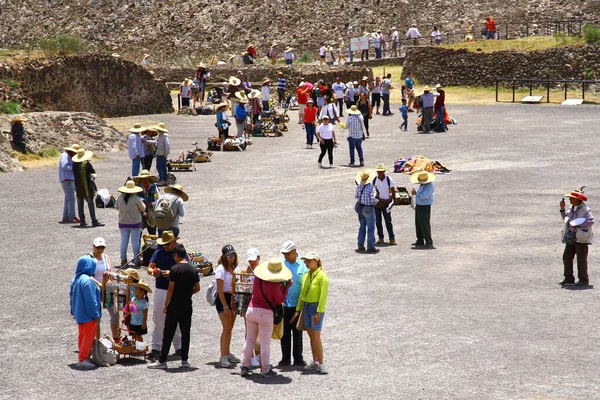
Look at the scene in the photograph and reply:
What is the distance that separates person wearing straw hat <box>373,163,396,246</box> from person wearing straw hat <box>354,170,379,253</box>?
1.55ft

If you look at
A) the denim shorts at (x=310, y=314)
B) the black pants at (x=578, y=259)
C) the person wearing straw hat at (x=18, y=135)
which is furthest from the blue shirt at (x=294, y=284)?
the person wearing straw hat at (x=18, y=135)

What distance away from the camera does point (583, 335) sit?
1390cm

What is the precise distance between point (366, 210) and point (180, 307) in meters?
7.04

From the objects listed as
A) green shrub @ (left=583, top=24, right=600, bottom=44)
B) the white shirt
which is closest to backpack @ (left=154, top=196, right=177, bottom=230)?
the white shirt

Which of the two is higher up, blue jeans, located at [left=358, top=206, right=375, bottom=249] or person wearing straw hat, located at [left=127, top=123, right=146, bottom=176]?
person wearing straw hat, located at [left=127, top=123, right=146, bottom=176]

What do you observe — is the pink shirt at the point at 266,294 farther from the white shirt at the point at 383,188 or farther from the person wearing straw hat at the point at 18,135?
the person wearing straw hat at the point at 18,135

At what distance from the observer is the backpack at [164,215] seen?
1727 cm

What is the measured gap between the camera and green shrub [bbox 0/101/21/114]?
1419 inches

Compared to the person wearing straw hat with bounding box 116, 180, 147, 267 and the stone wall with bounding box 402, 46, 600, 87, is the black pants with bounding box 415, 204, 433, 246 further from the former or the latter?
the stone wall with bounding box 402, 46, 600, 87

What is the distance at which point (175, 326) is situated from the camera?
1282cm

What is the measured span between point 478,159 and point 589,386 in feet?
61.5

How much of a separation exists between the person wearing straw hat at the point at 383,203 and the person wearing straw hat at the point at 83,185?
564 cm

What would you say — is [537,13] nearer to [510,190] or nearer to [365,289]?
[510,190]

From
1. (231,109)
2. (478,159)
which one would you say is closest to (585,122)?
(478,159)
